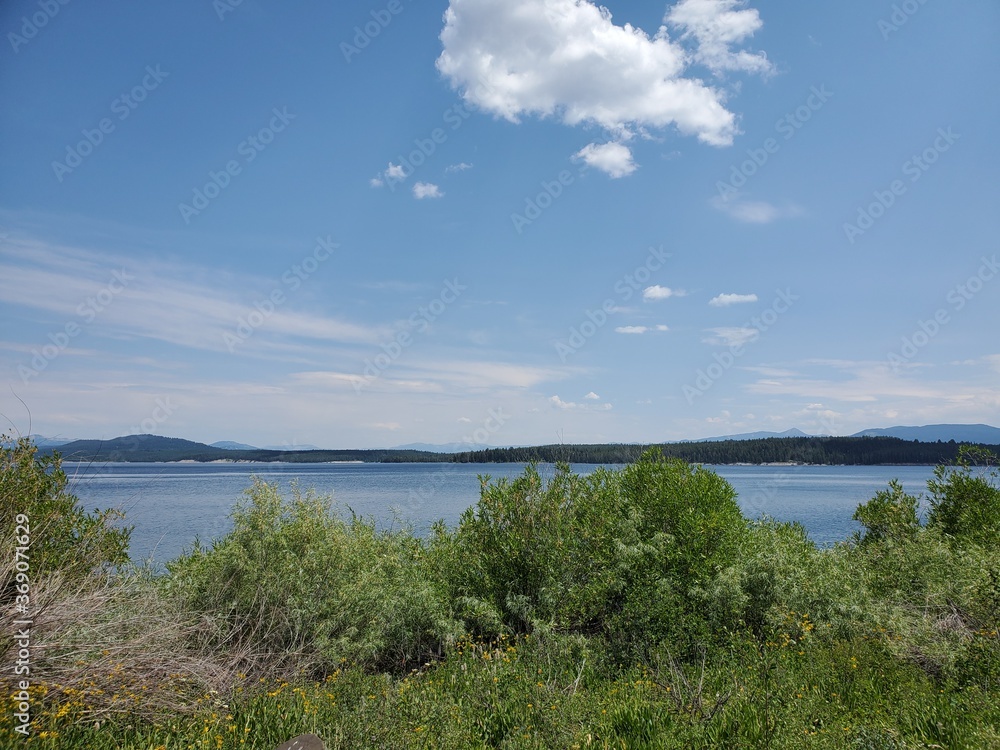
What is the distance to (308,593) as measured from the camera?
34.4 feet

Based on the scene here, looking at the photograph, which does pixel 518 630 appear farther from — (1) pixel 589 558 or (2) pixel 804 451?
(2) pixel 804 451

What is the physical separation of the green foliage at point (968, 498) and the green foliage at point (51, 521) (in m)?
20.2

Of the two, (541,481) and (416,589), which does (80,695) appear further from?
(541,481)

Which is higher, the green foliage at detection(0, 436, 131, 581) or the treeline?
the green foliage at detection(0, 436, 131, 581)

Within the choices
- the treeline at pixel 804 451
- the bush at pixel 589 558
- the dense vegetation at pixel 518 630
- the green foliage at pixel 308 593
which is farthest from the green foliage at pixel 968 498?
the treeline at pixel 804 451

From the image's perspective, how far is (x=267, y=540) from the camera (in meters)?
10.7

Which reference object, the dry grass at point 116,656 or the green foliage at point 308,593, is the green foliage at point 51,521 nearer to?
the dry grass at point 116,656

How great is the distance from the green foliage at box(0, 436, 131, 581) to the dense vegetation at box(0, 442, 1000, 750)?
0.05 m

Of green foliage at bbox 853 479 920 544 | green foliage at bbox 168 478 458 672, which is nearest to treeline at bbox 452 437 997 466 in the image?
green foliage at bbox 853 479 920 544

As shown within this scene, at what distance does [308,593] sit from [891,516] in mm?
17446

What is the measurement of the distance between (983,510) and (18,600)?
22156 millimetres

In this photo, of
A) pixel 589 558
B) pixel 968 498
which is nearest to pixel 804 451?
pixel 968 498

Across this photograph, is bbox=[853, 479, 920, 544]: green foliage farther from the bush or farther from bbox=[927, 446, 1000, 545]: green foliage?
the bush

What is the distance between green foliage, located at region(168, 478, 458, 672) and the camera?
33.1 ft
